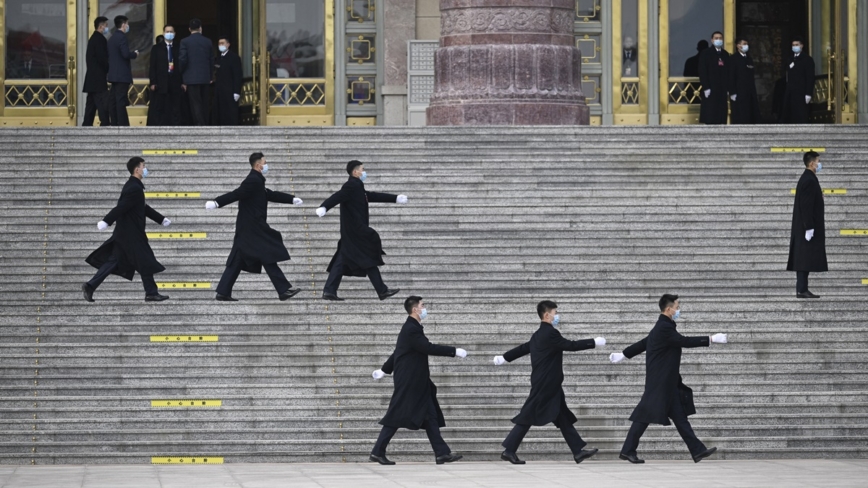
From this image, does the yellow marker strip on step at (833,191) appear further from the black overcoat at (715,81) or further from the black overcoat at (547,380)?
the black overcoat at (547,380)

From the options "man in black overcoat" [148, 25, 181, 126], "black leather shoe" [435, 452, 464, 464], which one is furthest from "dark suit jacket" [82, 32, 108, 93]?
"black leather shoe" [435, 452, 464, 464]

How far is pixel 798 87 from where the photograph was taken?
82.9 ft

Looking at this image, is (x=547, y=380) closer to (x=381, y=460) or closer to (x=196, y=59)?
(x=381, y=460)

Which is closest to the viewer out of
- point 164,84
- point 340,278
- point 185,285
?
point 340,278

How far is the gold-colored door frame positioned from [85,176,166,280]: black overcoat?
10.2 metres

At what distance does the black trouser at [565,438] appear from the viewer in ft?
45.6

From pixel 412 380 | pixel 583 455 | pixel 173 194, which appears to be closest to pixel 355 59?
pixel 173 194

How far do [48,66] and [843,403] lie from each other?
613 inches

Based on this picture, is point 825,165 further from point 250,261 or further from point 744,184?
point 250,261

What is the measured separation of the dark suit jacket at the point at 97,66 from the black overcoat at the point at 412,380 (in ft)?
35.4

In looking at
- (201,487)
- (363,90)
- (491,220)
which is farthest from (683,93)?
(201,487)

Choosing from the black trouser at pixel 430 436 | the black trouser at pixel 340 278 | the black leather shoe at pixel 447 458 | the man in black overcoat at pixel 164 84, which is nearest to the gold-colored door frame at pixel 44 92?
the man in black overcoat at pixel 164 84

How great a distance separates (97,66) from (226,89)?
2002 millimetres

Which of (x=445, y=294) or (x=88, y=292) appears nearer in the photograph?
(x=88, y=292)
